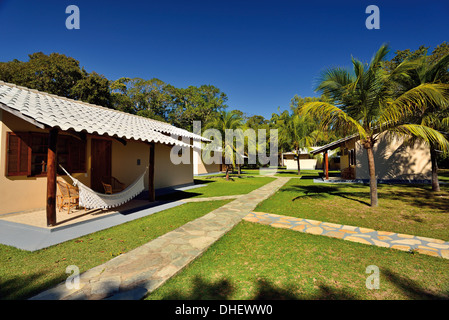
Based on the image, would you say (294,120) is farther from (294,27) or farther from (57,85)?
(57,85)

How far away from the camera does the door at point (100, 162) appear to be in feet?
24.9

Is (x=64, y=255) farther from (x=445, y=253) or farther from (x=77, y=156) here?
→ (x=445, y=253)

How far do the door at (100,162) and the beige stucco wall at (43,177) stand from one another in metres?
0.17

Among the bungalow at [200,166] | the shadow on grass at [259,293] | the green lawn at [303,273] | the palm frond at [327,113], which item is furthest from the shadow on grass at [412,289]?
the bungalow at [200,166]

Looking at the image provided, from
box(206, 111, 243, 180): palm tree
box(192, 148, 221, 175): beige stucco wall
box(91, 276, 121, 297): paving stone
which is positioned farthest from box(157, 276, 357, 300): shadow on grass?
box(192, 148, 221, 175): beige stucco wall

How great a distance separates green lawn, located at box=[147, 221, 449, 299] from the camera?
7.88ft

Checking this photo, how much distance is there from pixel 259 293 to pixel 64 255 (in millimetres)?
3352

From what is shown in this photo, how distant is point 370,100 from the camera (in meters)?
6.45

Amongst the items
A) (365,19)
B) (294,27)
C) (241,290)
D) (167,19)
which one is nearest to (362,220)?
(241,290)

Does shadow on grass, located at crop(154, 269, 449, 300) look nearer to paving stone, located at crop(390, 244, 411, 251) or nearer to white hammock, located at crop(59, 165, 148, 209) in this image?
paving stone, located at crop(390, 244, 411, 251)

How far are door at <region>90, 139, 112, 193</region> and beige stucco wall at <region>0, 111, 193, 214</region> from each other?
174 millimetres

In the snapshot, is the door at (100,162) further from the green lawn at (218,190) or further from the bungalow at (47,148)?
the green lawn at (218,190)
